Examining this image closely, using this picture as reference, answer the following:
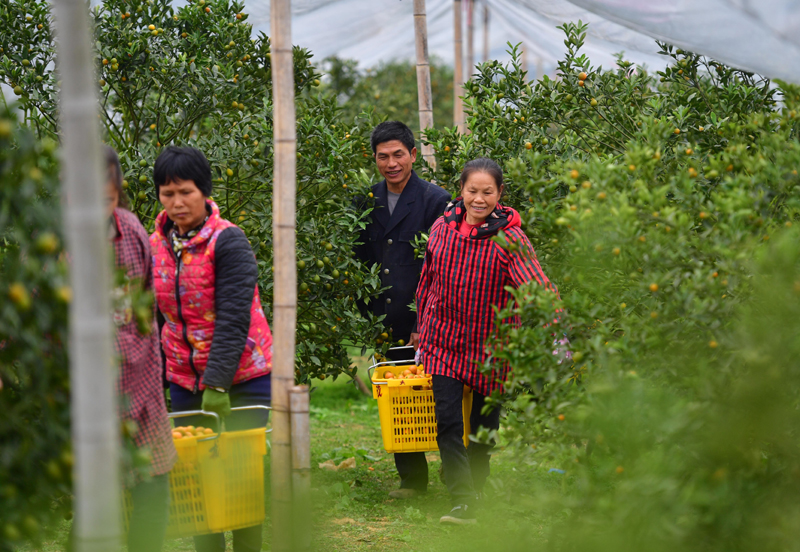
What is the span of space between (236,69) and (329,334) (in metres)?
1.63

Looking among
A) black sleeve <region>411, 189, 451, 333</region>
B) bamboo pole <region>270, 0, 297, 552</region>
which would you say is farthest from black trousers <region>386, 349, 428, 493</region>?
bamboo pole <region>270, 0, 297, 552</region>

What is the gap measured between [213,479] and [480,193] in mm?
1808

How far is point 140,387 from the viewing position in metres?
2.69

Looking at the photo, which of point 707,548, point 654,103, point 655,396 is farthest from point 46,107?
point 707,548

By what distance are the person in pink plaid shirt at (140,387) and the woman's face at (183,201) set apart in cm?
26

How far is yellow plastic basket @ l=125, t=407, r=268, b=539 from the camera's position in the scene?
2891 mm

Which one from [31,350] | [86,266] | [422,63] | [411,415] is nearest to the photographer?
[86,266]

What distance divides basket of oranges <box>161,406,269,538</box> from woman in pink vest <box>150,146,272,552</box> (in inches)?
5.9

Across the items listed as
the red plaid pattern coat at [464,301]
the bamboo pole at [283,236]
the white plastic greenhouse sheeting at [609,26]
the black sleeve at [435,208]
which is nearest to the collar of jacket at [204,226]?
the bamboo pole at [283,236]

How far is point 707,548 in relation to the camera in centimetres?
246

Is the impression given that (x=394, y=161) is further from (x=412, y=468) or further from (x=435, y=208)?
(x=412, y=468)

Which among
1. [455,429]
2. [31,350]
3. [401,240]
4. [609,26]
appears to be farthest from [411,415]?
[609,26]

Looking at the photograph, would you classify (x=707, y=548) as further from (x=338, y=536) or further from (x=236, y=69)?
(x=236, y=69)

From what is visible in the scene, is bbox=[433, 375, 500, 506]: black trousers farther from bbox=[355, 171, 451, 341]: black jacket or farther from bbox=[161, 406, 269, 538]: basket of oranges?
bbox=[161, 406, 269, 538]: basket of oranges
